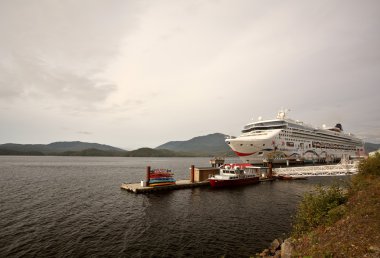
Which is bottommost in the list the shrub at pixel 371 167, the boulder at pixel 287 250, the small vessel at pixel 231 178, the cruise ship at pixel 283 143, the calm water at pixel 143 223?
the calm water at pixel 143 223

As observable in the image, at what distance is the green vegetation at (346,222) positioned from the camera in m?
10.0

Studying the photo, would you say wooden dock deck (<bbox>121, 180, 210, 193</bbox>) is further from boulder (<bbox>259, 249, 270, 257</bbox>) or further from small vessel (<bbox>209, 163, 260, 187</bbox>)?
boulder (<bbox>259, 249, 270, 257</bbox>)

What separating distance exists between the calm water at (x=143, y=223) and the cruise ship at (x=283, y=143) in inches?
1334

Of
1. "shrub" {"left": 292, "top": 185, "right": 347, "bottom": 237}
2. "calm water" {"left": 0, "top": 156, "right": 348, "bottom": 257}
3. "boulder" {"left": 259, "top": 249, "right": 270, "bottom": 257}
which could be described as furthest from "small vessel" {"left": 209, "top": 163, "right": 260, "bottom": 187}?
"boulder" {"left": 259, "top": 249, "right": 270, "bottom": 257}

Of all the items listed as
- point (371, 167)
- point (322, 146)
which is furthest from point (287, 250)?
point (322, 146)

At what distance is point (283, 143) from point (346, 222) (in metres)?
68.2

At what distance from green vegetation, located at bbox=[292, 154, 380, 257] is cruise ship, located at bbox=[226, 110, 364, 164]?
1986 inches

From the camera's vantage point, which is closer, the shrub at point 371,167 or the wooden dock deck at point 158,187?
the shrub at point 371,167

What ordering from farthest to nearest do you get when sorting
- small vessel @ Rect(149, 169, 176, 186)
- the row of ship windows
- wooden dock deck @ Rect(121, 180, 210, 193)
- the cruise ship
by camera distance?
the row of ship windows → the cruise ship → small vessel @ Rect(149, 169, 176, 186) → wooden dock deck @ Rect(121, 180, 210, 193)

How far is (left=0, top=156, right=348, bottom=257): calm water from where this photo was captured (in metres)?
17.4

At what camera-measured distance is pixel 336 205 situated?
16.0 m

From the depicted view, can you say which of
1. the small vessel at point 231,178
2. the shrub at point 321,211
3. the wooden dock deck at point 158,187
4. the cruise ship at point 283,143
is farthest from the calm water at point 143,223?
the cruise ship at point 283,143

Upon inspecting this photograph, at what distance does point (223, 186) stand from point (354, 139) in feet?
419

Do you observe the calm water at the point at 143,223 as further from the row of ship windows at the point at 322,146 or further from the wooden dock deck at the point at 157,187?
the row of ship windows at the point at 322,146
